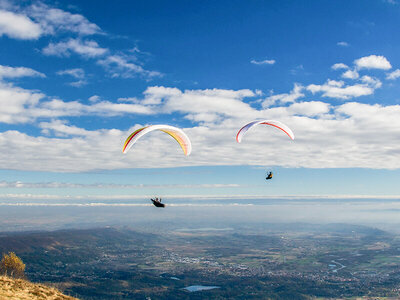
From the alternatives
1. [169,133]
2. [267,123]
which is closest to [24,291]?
[169,133]

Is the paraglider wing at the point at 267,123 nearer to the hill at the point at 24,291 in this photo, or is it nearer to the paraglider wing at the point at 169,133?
the paraglider wing at the point at 169,133

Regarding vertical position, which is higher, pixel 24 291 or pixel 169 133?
pixel 169 133

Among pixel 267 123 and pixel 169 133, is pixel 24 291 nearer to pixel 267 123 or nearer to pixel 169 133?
pixel 169 133

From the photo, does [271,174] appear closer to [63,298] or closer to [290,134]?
[290,134]

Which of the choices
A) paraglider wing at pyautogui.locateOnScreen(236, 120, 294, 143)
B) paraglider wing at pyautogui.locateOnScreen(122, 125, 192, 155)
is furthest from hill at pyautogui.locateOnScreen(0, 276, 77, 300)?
paraglider wing at pyautogui.locateOnScreen(236, 120, 294, 143)

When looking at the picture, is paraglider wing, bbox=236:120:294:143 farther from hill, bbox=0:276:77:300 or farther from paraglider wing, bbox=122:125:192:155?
hill, bbox=0:276:77:300

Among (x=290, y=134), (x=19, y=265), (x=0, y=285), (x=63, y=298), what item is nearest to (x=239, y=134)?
(x=290, y=134)
